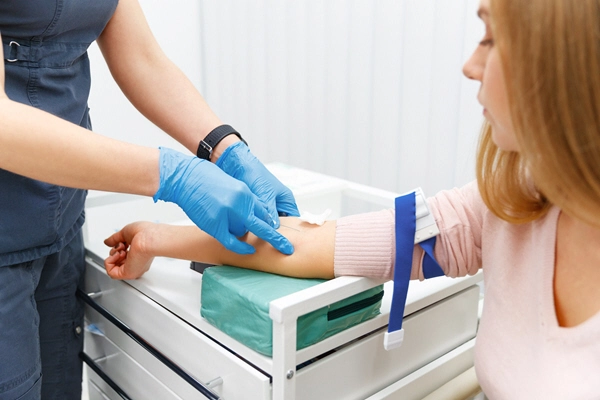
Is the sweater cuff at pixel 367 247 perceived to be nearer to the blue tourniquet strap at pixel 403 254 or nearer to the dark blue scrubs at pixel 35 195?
the blue tourniquet strap at pixel 403 254

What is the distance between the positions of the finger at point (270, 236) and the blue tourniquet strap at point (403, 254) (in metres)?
0.18

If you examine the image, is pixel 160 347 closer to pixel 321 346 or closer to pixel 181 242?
pixel 181 242

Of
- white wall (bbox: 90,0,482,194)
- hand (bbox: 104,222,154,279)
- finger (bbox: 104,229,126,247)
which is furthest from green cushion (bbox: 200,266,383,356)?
white wall (bbox: 90,0,482,194)

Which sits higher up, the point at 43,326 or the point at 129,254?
the point at 129,254

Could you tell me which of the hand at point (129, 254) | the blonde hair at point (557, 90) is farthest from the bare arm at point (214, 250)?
the blonde hair at point (557, 90)

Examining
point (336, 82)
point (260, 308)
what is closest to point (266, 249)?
point (260, 308)

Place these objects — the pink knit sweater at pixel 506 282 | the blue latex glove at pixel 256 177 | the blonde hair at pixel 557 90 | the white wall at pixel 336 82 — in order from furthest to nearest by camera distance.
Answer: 1. the white wall at pixel 336 82
2. the blue latex glove at pixel 256 177
3. the pink knit sweater at pixel 506 282
4. the blonde hair at pixel 557 90

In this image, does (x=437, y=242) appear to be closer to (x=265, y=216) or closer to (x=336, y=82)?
(x=265, y=216)

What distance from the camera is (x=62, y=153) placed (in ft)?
2.87

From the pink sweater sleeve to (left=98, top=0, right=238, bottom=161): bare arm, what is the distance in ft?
1.44

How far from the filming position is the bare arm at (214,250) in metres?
0.96

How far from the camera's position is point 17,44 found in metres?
0.97

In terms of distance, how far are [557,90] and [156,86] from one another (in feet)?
2.87

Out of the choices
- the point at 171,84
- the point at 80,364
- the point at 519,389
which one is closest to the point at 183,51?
the point at 171,84
